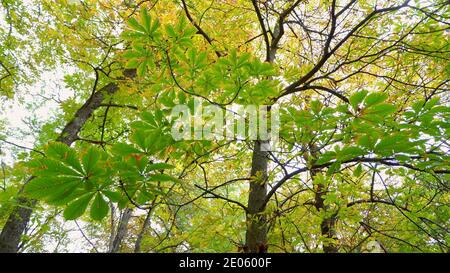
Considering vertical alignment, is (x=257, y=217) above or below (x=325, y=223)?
below

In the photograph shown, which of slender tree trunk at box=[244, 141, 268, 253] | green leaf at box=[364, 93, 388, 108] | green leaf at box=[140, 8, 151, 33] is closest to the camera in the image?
green leaf at box=[364, 93, 388, 108]

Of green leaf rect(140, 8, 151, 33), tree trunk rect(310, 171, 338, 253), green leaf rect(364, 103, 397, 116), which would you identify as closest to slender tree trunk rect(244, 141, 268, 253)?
tree trunk rect(310, 171, 338, 253)

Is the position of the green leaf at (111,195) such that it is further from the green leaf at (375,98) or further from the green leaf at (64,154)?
the green leaf at (375,98)

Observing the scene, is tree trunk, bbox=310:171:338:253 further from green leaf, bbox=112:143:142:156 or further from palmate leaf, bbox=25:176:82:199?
palmate leaf, bbox=25:176:82:199

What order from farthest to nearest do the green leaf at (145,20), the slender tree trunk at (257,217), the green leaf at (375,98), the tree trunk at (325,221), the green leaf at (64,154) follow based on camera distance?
1. the tree trunk at (325,221)
2. the slender tree trunk at (257,217)
3. the green leaf at (145,20)
4. the green leaf at (375,98)
5. the green leaf at (64,154)

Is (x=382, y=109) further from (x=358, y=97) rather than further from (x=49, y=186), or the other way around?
(x=49, y=186)

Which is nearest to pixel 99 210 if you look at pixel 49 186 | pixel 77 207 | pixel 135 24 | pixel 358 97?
pixel 77 207

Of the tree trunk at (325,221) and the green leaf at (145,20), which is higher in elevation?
the green leaf at (145,20)

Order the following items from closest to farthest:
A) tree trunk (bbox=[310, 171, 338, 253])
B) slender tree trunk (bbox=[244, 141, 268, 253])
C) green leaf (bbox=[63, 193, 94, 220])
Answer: green leaf (bbox=[63, 193, 94, 220]) → slender tree trunk (bbox=[244, 141, 268, 253]) → tree trunk (bbox=[310, 171, 338, 253])

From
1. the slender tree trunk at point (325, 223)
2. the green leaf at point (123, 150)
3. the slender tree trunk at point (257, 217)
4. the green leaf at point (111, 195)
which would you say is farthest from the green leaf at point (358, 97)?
the slender tree trunk at point (325, 223)

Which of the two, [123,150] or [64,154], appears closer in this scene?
[64,154]

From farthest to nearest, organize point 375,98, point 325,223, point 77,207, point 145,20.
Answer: point 325,223
point 145,20
point 375,98
point 77,207

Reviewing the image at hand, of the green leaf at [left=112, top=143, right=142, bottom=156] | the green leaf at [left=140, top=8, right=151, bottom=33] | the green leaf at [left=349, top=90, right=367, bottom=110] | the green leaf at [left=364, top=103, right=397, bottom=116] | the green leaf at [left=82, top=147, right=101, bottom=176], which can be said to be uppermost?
the green leaf at [left=140, top=8, right=151, bottom=33]

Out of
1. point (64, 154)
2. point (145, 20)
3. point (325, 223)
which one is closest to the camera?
point (64, 154)
